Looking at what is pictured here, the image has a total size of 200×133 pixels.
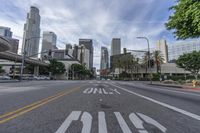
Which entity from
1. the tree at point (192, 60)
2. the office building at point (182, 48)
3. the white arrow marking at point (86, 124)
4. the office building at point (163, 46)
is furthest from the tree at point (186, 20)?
the office building at point (163, 46)

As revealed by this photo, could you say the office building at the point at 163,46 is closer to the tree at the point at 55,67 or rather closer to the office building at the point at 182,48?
the office building at the point at 182,48

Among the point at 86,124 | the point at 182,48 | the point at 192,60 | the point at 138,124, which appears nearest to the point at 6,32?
the point at 86,124

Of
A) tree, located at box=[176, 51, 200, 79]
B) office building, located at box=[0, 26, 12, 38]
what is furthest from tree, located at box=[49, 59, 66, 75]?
tree, located at box=[176, 51, 200, 79]

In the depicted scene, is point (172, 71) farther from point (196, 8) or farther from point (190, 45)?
point (196, 8)

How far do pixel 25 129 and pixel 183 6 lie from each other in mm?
A: 10748

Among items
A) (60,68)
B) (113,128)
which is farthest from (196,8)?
(60,68)

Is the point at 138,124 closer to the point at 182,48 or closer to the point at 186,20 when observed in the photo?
the point at 186,20

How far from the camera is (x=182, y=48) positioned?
370ft

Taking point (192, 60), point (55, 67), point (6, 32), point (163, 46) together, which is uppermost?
point (163, 46)

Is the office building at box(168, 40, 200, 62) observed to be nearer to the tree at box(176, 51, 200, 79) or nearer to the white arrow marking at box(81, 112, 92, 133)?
the tree at box(176, 51, 200, 79)

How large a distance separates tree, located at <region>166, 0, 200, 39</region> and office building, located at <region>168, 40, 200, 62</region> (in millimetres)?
104168

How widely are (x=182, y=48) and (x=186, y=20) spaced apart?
115040 mm

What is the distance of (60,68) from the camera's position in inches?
3696

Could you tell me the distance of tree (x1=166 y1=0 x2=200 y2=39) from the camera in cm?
895
